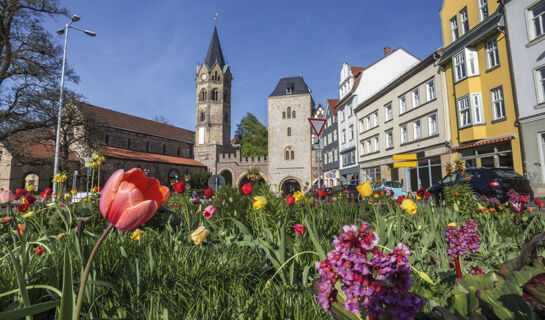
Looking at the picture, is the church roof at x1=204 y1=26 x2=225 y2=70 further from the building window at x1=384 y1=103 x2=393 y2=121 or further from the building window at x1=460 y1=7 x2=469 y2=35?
the building window at x1=460 y1=7 x2=469 y2=35

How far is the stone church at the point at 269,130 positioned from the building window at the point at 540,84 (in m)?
25.6

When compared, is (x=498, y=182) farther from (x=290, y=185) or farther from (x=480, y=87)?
(x=290, y=185)

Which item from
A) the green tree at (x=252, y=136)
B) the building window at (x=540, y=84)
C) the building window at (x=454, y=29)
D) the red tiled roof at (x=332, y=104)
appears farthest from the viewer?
the green tree at (x=252, y=136)

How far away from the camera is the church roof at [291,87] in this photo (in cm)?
4241

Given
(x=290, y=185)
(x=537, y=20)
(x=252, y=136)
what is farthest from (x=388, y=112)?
(x=252, y=136)

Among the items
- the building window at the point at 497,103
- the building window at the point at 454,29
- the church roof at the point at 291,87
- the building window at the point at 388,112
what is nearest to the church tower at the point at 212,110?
the church roof at the point at 291,87

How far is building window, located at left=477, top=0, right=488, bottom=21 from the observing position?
48.8 ft

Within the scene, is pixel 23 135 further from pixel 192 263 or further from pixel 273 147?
pixel 273 147

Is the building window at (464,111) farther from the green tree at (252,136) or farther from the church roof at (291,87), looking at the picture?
the green tree at (252,136)

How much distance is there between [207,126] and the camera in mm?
46562

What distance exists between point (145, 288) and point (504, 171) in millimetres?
11301

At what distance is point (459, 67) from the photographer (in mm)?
16234

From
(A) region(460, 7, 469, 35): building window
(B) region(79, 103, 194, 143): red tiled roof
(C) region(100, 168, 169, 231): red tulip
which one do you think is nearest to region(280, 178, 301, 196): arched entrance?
(B) region(79, 103, 194, 143): red tiled roof

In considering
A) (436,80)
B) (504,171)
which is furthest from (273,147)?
(504,171)
